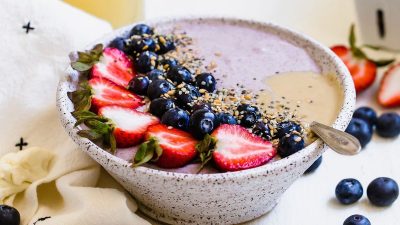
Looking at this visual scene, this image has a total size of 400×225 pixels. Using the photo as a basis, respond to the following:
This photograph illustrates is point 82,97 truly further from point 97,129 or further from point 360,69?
point 360,69

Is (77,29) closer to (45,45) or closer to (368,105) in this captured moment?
(45,45)

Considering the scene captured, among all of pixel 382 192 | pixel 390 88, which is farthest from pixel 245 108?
pixel 390 88

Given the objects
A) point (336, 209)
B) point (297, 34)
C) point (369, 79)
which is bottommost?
point (336, 209)

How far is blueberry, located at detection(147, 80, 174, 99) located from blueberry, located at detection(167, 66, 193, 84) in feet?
0.11

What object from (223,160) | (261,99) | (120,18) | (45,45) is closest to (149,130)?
(223,160)

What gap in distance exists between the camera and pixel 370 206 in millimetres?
1394

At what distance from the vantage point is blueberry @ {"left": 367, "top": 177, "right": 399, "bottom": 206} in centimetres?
138

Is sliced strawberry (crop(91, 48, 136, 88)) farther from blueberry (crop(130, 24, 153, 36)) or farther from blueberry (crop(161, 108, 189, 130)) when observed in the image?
blueberry (crop(161, 108, 189, 130))

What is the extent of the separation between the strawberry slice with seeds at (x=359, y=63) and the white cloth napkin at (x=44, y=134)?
25.8 inches

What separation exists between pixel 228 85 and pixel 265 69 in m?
0.10

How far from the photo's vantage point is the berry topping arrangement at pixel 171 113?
1.18 meters

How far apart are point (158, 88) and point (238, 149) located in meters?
0.23

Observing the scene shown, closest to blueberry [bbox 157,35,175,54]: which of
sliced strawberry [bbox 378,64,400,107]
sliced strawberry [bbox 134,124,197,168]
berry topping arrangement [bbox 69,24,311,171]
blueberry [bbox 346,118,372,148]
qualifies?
berry topping arrangement [bbox 69,24,311,171]

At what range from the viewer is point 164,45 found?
1.49 metres
